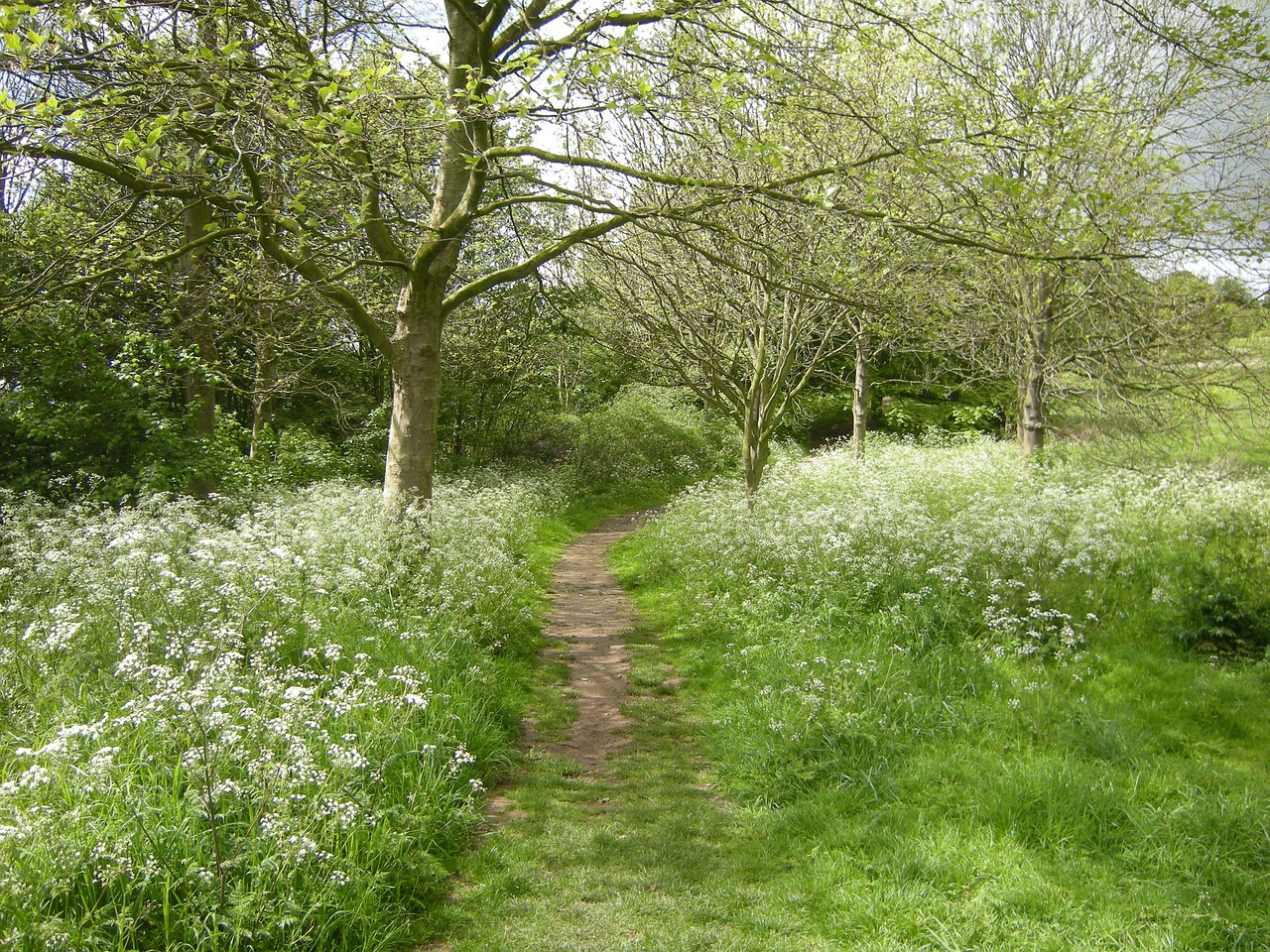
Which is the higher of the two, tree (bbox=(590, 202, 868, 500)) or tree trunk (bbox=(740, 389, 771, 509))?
tree (bbox=(590, 202, 868, 500))

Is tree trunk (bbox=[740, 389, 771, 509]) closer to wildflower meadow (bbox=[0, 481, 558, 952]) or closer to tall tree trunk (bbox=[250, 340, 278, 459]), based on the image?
wildflower meadow (bbox=[0, 481, 558, 952])

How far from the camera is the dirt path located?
258 inches

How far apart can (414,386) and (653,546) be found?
218 inches

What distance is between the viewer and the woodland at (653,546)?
401 cm

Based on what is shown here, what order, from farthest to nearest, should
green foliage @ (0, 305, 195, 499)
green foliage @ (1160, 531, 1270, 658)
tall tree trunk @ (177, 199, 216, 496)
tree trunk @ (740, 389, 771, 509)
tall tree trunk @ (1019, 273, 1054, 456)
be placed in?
tall tree trunk @ (1019, 273, 1054, 456)
tree trunk @ (740, 389, 771, 509)
green foliage @ (0, 305, 195, 499)
tall tree trunk @ (177, 199, 216, 496)
green foliage @ (1160, 531, 1270, 658)

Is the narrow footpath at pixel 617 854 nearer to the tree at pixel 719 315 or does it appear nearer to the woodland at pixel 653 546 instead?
the woodland at pixel 653 546

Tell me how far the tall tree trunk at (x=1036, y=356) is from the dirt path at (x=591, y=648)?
839cm

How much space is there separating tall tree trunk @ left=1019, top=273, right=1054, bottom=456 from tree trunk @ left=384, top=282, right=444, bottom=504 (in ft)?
32.1

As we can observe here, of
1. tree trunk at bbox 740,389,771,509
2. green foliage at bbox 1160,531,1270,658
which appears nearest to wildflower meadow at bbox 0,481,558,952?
tree trunk at bbox 740,389,771,509

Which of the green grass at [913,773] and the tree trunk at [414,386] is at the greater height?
the tree trunk at [414,386]

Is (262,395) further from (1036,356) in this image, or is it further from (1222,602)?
(1036,356)

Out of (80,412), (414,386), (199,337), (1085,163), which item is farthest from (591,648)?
A: (1085,163)

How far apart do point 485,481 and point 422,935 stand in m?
14.7

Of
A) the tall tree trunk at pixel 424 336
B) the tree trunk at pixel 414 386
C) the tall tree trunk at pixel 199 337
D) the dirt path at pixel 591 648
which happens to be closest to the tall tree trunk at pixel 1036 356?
the dirt path at pixel 591 648
